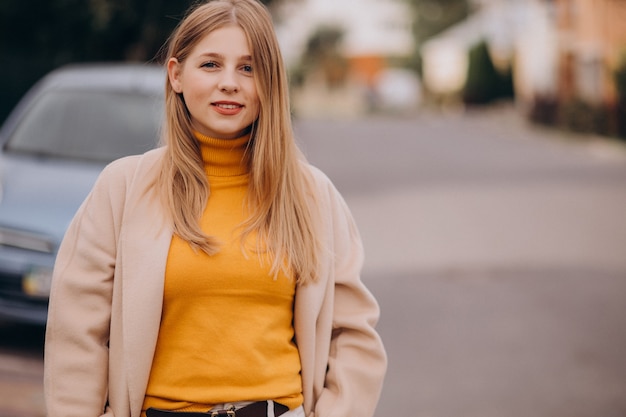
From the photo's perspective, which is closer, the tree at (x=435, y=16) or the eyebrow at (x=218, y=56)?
the eyebrow at (x=218, y=56)

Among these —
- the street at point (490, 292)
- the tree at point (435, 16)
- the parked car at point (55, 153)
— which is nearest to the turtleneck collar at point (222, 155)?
the street at point (490, 292)

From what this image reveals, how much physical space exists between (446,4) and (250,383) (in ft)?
277

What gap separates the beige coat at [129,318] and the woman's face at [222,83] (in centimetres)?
18

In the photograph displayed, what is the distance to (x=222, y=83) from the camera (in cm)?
223

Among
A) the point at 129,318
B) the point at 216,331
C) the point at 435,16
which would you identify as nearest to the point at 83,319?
the point at 129,318

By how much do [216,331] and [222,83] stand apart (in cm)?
61

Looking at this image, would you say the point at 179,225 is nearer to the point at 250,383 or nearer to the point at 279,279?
the point at 279,279

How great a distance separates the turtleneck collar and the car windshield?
4.13m

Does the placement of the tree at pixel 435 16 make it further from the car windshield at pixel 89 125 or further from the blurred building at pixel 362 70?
the car windshield at pixel 89 125

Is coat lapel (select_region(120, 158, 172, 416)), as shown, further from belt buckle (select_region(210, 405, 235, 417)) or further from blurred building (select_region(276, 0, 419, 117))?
blurred building (select_region(276, 0, 419, 117))

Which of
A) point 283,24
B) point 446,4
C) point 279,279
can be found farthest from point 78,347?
point 446,4

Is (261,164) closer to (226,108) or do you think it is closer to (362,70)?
(226,108)

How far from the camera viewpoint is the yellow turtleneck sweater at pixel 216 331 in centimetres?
218

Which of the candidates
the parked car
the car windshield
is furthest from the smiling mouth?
the car windshield
